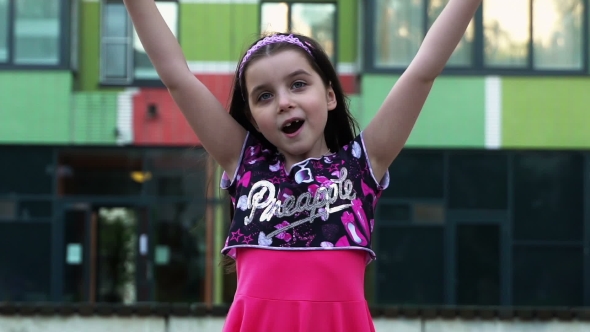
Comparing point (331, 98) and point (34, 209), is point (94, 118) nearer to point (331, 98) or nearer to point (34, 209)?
point (34, 209)

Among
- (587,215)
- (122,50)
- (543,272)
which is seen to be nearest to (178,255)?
(122,50)

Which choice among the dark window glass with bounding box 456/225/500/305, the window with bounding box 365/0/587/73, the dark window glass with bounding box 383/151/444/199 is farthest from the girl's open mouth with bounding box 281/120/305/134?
the dark window glass with bounding box 456/225/500/305

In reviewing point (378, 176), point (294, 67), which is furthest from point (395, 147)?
point (294, 67)

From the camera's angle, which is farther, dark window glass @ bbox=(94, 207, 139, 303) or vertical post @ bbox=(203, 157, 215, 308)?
dark window glass @ bbox=(94, 207, 139, 303)

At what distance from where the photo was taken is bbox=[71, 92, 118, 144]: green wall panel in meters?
16.8

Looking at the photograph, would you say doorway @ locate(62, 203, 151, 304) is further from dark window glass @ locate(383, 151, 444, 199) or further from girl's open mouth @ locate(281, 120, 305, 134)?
girl's open mouth @ locate(281, 120, 305, 134)

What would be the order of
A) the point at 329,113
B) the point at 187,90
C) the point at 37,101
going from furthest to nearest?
1. the point at 37,101
2. the point at 329,113
3. the point at 187,90

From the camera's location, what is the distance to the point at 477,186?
55.1 ft

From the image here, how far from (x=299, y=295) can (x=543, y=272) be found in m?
15.3

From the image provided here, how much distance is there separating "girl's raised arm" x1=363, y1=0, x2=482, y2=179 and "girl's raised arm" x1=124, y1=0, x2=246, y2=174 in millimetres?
315

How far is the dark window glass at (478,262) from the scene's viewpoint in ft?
55.1

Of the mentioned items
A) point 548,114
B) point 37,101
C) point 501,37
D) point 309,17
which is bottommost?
point 548,114

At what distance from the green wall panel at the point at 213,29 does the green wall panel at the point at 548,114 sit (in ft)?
14.8

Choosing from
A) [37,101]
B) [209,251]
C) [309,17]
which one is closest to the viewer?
[37,101]
